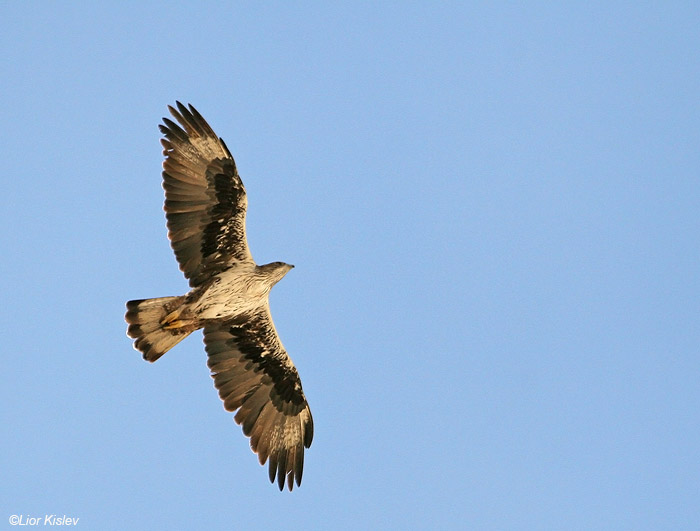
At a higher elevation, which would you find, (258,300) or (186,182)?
(186,182)

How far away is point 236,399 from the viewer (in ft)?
37.2

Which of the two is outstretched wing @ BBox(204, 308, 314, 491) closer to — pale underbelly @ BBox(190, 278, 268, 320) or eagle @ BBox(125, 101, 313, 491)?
eagle @ BBox(125, 101, 313, 491)

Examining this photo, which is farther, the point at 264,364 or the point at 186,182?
the point at 264,364

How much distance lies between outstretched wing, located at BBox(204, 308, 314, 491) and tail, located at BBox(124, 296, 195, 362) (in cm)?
76

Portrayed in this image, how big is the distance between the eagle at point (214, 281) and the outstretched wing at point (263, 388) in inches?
0.6

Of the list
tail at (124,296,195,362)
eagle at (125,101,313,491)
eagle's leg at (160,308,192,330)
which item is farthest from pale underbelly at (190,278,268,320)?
tail at (124,296,195,362)

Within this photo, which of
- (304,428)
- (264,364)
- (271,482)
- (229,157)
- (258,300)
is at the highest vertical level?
(229,157)

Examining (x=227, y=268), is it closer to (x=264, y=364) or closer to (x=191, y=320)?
(x=191, y=320)

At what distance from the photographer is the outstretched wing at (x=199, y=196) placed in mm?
10469

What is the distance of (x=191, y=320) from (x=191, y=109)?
2.86m

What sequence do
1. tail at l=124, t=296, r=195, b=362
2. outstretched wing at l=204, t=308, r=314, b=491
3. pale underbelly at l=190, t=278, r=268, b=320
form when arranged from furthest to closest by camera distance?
outstretched wing at l=204, t=308, r=314, b=491, pale underbelly at l=190, t=278, r=268, b=320, tail at l=124, t=296, r=195, b=362

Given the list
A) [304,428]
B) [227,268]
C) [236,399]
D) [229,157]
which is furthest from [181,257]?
[304,428]

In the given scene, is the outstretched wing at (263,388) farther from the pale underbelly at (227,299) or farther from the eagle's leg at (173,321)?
the eagle's leg at (173,321)

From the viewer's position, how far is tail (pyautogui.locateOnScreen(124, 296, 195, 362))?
10.4 metres
